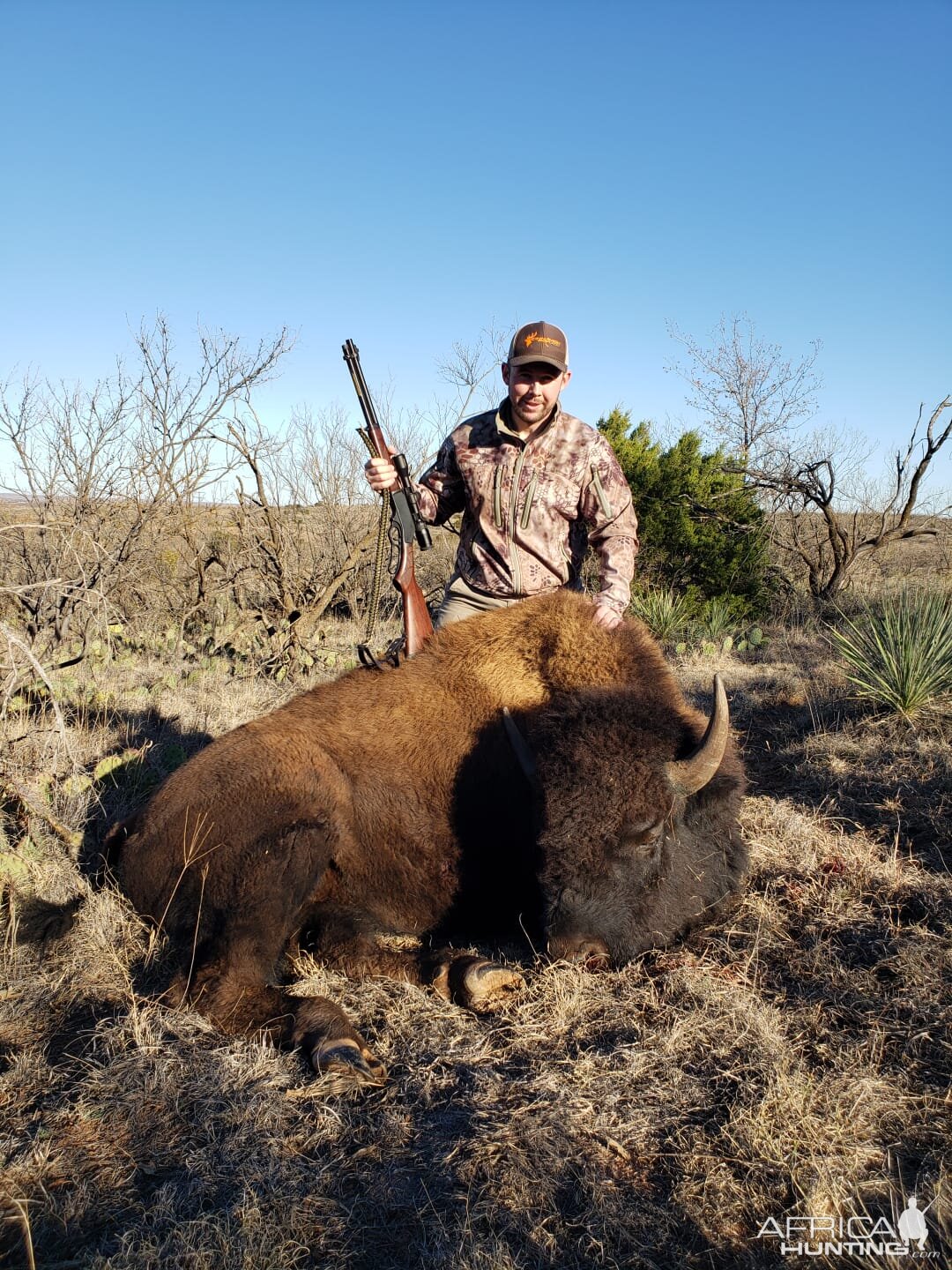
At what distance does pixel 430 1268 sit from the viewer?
206cm

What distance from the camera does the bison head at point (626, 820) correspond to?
3.42 m

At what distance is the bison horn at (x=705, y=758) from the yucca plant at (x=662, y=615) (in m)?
7.40

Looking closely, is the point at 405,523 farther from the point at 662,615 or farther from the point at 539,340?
the point at 662,615

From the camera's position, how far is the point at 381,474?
4770mm

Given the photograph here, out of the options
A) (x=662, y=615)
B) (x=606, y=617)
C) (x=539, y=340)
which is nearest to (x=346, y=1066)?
(x=606, y=617)

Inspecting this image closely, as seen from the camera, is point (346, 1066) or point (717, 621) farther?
point (717, 621)

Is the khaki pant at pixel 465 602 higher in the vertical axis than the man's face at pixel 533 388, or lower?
lower

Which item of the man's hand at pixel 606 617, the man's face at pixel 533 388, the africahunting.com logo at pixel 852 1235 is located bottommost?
the africahunting.com logo at pixel 852 1235

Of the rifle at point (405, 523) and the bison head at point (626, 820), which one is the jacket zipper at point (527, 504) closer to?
the rifle at point (405, 523)

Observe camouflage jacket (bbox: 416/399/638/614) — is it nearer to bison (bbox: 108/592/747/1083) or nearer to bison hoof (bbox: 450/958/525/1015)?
bison (bbox: 108/592/747/1083)

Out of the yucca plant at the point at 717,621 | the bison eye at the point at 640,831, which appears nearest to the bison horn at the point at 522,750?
the bison eye at the point at 640,831

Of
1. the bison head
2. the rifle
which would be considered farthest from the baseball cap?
the bison head

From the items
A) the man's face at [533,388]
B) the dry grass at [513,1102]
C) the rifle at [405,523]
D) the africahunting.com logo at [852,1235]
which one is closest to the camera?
the africahunting.com logo at [852,1235]

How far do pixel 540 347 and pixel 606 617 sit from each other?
1.55 metres
